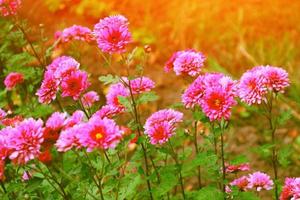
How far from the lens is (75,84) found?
1.97 meters

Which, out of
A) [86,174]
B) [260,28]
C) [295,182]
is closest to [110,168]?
[86,174]

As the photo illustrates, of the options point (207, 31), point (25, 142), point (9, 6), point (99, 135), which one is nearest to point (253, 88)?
point (99, 135)

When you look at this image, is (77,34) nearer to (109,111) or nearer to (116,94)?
(116,94)

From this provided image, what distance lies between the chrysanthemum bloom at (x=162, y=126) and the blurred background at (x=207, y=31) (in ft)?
6.93

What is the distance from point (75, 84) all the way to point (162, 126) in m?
0.32

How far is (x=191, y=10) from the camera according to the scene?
5.39 metres

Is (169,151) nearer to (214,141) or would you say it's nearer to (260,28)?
(214,141)

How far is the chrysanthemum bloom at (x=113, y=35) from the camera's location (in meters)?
1.94

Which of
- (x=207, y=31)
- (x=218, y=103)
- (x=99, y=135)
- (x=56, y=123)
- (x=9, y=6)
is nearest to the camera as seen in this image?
(x=99, y=135)

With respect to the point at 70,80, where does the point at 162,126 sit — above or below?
below

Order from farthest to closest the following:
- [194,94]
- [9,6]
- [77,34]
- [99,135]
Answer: [9,6], [77,34], [194,94], [99,135]

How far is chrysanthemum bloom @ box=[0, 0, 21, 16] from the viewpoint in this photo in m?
2.56

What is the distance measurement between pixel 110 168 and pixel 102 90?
9.27 ft

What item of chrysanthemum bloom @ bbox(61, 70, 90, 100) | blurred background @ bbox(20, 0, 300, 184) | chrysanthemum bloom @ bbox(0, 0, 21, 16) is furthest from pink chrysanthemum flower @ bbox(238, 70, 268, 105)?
blurred background @ bbox(20, 0, 300, 184)
